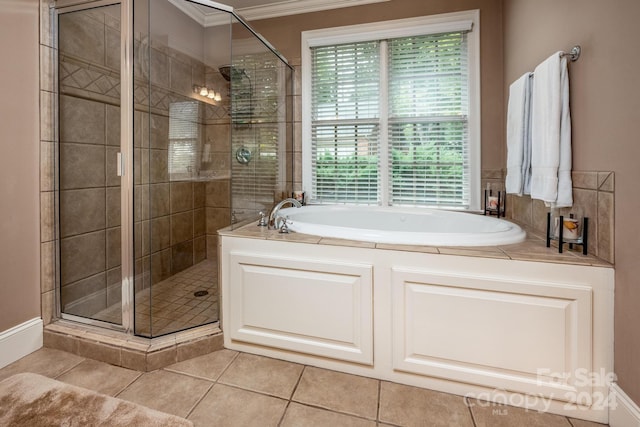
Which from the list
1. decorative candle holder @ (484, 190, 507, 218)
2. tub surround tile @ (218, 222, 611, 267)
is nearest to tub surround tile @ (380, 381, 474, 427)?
tub surround tile @ (218, 222, 611, 267)

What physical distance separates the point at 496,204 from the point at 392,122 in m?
1.08

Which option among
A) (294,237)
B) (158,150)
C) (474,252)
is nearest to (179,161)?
(158,150)

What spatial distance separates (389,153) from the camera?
271 centimetres

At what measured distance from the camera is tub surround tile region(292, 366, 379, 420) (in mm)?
1341

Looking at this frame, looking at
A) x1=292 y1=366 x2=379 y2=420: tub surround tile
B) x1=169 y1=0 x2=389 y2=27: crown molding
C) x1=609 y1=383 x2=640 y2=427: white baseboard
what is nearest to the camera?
x1=609 y1=383 x2=640 y2=427: white baseboard

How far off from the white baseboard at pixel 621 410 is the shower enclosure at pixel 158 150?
6.25 ft

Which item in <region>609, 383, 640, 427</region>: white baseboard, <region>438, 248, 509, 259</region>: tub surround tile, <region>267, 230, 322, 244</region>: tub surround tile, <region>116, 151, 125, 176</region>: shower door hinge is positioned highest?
<region>116, 151, 125, 176</region>: shower door hinge

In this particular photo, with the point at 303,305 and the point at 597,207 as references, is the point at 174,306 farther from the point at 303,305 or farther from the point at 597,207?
the point at 597,207

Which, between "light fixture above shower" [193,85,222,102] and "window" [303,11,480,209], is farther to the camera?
"light fixture above shower" [193,85,222,102]

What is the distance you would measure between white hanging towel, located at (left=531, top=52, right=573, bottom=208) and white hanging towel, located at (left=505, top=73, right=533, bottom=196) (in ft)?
0.70

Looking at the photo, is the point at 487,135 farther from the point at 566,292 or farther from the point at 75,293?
the point at 75,293

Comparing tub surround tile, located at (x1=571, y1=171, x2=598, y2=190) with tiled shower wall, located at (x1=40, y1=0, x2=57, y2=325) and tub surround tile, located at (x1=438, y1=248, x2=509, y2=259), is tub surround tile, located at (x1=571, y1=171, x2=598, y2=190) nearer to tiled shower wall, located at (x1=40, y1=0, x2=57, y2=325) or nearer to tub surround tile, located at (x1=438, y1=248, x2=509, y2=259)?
tub surround tile, located at (x1=438, y1=248, x2=509, y2=259)

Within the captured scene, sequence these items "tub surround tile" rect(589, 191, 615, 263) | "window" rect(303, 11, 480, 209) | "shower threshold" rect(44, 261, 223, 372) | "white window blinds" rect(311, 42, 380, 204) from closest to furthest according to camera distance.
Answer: "tub surround tile" rect(589, 191, 615, 263), "shower threshold" rect(44, 261, 223, 372), "window" rect(303, 11, 480, 209), "white window blinds" rect(311, 42, 380, 204)

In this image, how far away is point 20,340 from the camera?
167 centimetres
